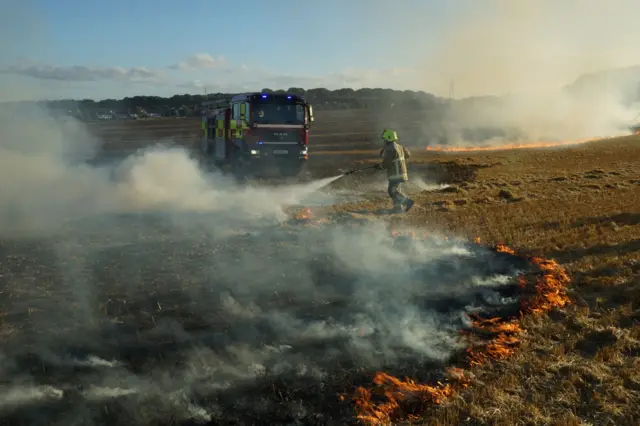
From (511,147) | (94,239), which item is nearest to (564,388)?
(94,239)

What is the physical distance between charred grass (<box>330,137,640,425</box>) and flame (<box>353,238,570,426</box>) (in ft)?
0.40

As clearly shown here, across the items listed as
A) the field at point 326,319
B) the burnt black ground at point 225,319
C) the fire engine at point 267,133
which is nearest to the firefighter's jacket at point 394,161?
the field at point 326,319

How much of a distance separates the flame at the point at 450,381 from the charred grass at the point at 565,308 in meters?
0.12

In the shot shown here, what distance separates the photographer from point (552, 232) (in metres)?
9.60

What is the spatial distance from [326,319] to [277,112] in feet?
40.8

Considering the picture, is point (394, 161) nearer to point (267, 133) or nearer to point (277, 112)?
point (267, 133)

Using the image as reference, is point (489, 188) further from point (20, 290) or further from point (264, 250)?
point (20, 290)

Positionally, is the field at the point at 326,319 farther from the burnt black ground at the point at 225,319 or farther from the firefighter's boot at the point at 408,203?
the firefighter's boot at the point at 408,203

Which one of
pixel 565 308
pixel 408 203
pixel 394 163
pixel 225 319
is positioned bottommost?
pixel 225 319

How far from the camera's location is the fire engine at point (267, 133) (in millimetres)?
16984

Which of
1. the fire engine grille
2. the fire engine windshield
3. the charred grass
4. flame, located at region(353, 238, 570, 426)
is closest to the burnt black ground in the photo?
flame, located at region(353, 238, 570, 426)

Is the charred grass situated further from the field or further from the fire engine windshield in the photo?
the fire engine windshield

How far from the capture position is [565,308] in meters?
5.88

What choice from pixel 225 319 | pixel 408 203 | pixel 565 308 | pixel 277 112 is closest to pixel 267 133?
pixel 277 112
